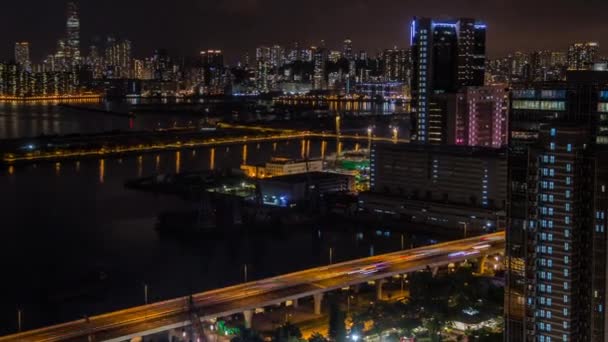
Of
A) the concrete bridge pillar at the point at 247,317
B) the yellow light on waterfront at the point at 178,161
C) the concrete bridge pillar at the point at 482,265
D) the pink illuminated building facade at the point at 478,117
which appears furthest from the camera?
the yellow light on waterfront at the point at 178,161

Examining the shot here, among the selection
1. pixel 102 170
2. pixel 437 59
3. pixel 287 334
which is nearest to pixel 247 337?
pixel 287 334

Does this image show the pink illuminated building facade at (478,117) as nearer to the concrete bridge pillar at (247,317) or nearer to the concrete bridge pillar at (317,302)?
the concrete bridge pillar at (317,302)

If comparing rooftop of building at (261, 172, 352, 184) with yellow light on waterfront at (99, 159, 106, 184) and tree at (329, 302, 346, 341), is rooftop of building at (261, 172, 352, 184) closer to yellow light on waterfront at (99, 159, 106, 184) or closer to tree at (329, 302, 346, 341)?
yellow light on waterfront at (99, 159, 106, 184)

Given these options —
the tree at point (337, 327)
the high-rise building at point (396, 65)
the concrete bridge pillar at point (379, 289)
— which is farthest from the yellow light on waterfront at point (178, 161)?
the high-rise building at point (396, 65)

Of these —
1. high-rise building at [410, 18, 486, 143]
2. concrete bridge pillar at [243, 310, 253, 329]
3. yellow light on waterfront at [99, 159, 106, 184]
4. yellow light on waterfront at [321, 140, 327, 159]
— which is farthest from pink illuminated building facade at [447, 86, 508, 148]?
concrete bridge pillar at [243, 310, 253, 329]

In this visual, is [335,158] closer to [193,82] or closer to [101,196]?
[101,196]

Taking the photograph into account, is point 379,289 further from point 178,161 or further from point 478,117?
point 178,161

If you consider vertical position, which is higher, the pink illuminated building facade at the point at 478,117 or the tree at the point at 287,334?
the pink illuminated building facade at the point at 478,117
